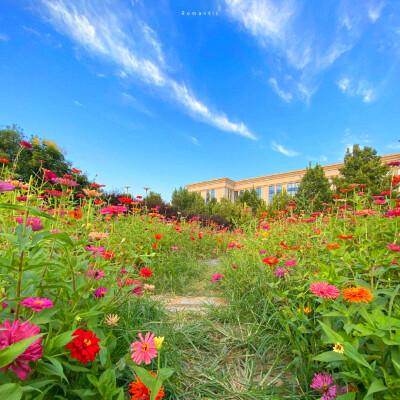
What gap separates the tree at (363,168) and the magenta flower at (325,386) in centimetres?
1546

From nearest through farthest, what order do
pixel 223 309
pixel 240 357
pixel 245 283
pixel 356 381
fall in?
1. pixel 356 381
2. pixel 240 357
3. pixel 223 309
4. pixel 245 283

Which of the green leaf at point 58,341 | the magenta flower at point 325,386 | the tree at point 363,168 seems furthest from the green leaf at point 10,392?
the tree at point 363,168

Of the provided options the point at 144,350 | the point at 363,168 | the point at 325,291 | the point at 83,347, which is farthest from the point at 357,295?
the point at 363,168

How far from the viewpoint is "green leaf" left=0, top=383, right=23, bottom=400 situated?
0.63 meters

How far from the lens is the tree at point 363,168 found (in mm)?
14758

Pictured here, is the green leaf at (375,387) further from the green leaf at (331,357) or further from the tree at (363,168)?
the tree at (363,168)

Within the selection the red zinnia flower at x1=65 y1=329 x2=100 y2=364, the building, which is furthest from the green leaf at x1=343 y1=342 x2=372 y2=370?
the building

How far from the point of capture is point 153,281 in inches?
120

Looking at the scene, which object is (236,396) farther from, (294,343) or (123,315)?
(123,315)

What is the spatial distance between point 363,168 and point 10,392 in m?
18.3

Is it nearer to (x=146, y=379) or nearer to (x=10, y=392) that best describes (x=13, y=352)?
(x=10, y=392)

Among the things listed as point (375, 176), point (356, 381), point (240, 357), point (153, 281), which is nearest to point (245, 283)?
point (240, 357)

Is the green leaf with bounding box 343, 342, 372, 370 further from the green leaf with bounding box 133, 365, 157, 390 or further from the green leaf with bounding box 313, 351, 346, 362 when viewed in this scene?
the green leaf with bounding box 133, 365, 157, 390

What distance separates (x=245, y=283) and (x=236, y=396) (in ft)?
4.03
